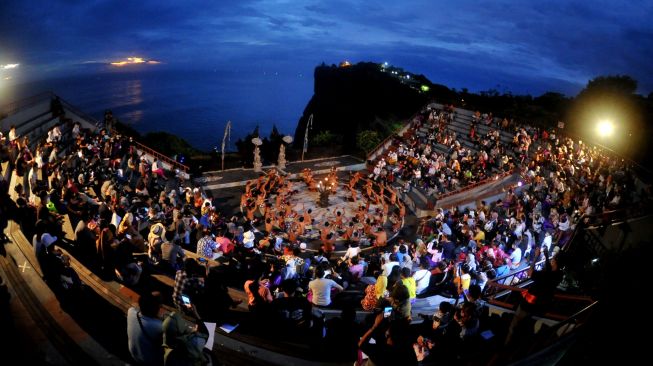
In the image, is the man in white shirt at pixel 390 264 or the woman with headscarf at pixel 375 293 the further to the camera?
the man in white shirt at pixel 390 264

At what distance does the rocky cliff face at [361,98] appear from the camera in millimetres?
46688

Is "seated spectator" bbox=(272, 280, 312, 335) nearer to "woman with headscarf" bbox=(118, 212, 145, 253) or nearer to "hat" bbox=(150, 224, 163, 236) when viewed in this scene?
"woman with headscarf" bbox=(118, 212, 145, 253)

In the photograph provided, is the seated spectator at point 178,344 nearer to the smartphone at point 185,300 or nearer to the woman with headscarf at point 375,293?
the smartphone at point 185,300

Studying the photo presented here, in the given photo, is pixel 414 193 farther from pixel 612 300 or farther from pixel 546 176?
pixel 612 300

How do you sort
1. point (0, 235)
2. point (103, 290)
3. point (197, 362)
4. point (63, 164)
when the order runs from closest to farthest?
1. point (197, 362)
2. point (103, 290)
3. point (0, 235)
4. point (63, 164)

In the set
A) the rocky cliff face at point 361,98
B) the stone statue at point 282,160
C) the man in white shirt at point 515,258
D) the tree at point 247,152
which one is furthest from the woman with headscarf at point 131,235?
the rocky cliff face at point 361,98

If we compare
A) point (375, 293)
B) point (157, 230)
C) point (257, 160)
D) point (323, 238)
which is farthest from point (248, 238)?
point (257, 160)

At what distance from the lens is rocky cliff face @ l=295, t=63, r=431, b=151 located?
46.7 metres

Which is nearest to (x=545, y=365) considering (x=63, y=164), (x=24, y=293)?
(x=24, y=293)

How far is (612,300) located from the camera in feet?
18.4

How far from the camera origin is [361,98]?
5869cm

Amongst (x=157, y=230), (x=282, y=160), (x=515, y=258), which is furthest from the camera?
(x=282, y=160)

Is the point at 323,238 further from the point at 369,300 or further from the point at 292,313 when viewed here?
the point at 292,313

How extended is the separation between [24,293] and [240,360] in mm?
3278
